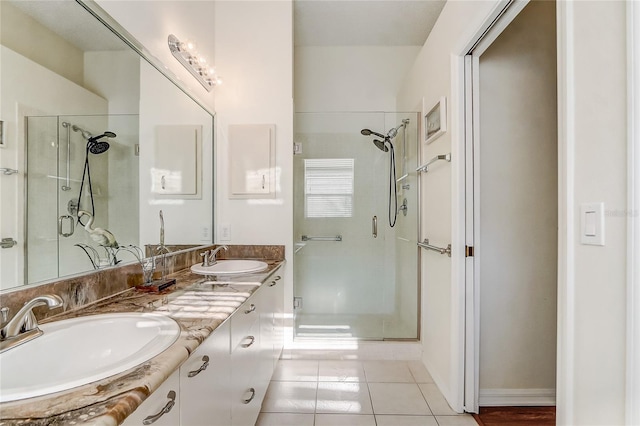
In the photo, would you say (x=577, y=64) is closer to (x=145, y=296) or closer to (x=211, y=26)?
(x=145, y=296)

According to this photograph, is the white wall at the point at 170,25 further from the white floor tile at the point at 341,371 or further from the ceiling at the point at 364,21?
the white floor tile at the point at 341,371

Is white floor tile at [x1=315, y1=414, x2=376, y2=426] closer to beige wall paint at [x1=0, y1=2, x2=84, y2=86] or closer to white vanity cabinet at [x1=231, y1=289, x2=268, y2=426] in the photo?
white vanity cabinet at [x1=231, y1=289, x2=268, y2=426]

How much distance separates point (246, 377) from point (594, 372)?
1.21 metres

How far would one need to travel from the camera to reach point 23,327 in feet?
2.32

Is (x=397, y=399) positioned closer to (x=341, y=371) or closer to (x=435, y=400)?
(x=435, y=400)

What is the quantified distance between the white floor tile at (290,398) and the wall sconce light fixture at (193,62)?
84.5 inches

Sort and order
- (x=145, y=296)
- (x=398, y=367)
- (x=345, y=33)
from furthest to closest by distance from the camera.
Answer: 1. (x=345, y=33)
2. (x=398, y=367)
3. (x=145, y=296)

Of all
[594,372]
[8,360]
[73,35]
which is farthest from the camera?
[73,35]

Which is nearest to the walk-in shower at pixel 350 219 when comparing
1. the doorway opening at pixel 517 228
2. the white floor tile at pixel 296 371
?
the white floor tile at pixel 296 371

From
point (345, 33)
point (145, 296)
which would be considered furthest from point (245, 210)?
point (345, 33)

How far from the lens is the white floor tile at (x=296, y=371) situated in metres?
2.05

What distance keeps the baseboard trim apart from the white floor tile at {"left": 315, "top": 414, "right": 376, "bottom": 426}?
27.2 inches

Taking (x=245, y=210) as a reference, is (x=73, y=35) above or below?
above

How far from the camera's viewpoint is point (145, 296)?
121cm
